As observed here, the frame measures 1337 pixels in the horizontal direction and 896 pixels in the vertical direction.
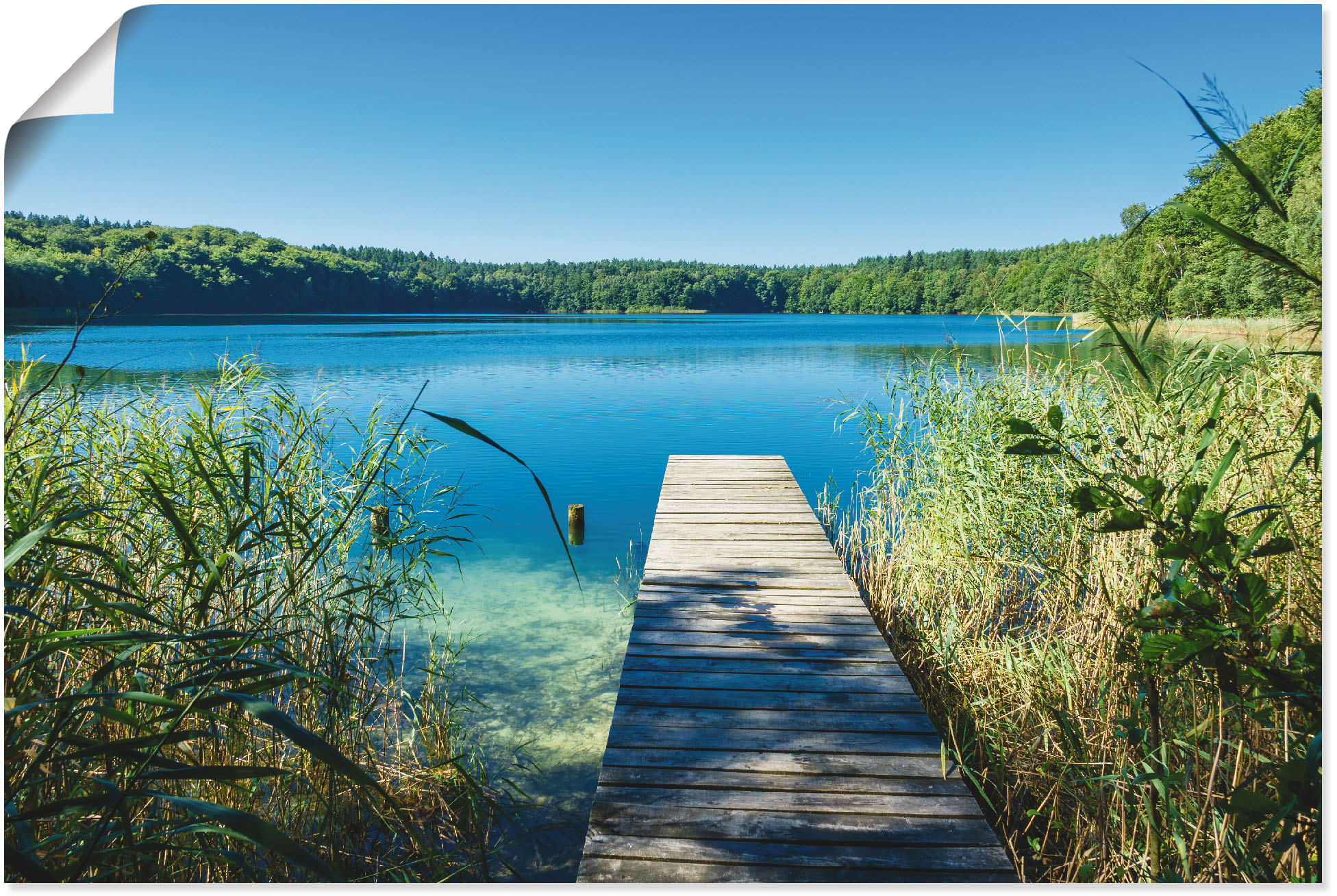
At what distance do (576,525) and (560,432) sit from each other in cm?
519

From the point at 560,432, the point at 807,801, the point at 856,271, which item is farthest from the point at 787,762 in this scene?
the point at 856,271

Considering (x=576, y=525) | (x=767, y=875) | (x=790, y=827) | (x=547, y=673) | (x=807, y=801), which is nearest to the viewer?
(x=767, y=875)

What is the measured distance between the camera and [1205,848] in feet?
5.69

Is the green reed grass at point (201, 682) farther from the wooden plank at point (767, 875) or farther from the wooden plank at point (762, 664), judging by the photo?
the wooden plank at point (762, 664)

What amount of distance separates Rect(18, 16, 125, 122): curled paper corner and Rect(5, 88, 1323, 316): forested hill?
1.04 ft

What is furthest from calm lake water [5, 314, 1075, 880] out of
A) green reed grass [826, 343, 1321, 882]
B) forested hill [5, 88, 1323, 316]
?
green reed grass [826, 343, 1321, 882]

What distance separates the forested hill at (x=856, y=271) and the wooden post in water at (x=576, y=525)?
3.64 meters

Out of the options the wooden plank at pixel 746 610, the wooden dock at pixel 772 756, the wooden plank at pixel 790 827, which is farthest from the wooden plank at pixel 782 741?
the wooden plank at pixel 746 610

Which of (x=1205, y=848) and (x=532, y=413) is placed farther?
(x=532, y=413)

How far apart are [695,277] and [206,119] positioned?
69.7m

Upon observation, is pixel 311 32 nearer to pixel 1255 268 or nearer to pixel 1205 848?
pixel 1255 268

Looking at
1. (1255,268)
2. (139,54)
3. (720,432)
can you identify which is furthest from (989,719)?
(720,432)

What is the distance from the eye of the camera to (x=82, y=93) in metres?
1.35

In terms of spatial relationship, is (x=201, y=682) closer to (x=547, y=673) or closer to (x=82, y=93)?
(x=82, y=93)
